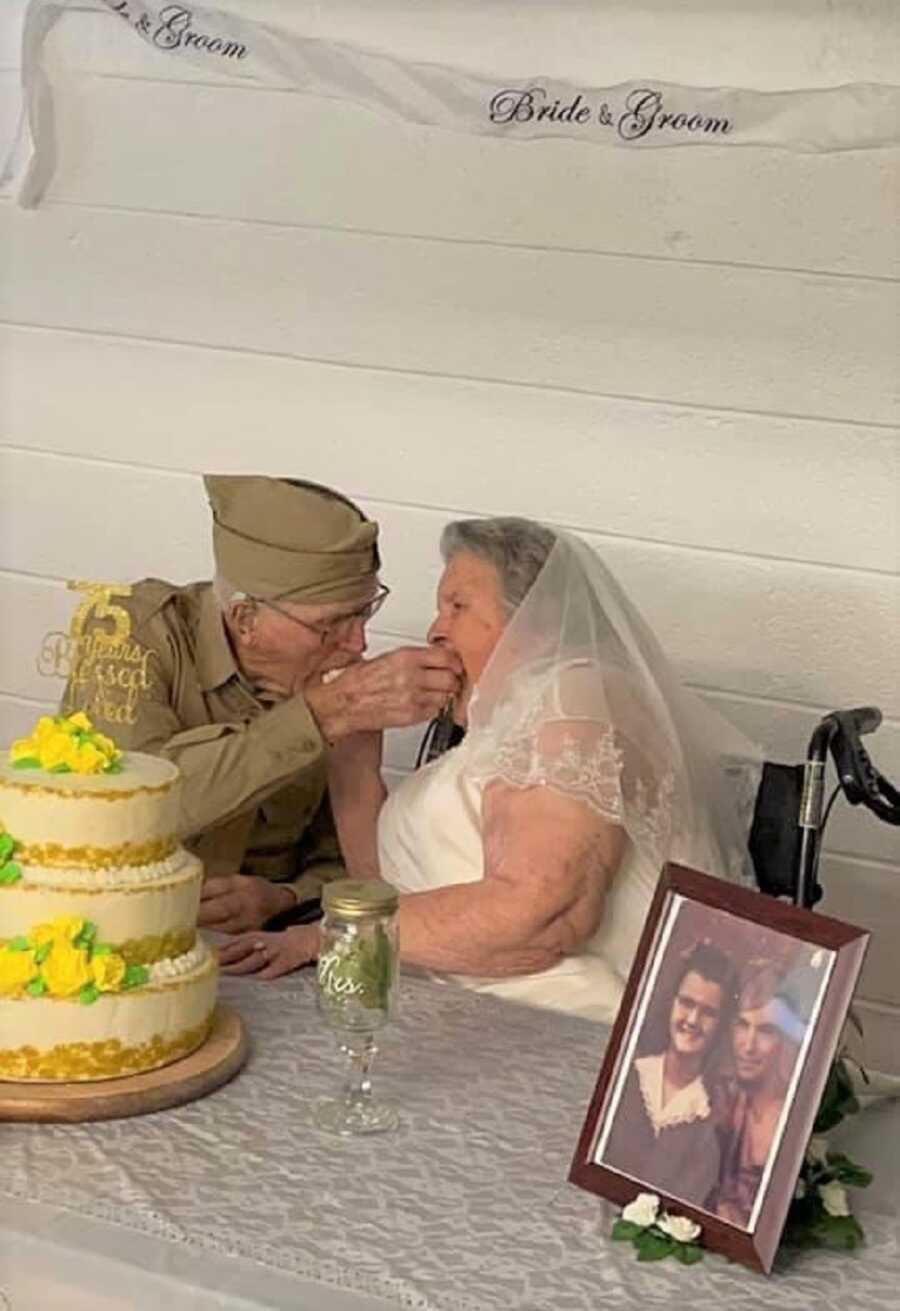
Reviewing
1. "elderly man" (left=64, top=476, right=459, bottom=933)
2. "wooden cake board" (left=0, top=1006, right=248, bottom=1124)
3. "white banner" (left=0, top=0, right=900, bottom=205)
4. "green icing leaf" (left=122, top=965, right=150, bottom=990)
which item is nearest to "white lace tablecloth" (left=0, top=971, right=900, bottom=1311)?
"wooden cake board" (left=0, top=1006, right=248, bottom=1124)

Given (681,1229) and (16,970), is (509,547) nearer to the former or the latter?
(16,970)

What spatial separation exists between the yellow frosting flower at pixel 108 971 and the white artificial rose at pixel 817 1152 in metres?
0.58

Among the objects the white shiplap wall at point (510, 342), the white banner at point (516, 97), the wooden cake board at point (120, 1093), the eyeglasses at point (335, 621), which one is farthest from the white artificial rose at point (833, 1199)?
the white banner at point (516, 97)

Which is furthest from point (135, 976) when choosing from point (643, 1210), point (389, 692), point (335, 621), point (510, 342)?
point (510, 342)

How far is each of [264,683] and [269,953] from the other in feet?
1.63

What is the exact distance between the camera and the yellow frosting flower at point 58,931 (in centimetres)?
175

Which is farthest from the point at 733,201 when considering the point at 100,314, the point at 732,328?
the point at 100,314

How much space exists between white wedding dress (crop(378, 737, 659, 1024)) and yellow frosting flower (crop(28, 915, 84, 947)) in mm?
581

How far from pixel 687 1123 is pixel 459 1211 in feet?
0.62

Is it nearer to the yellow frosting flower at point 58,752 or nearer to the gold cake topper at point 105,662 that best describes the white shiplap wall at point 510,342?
the gold cake topper at point 105,662

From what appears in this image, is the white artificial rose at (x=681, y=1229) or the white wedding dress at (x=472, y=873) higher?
the white wedding dress at (x=472, y=873)

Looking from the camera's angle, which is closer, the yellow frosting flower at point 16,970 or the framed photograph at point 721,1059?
the framed photograph at point 721,1059

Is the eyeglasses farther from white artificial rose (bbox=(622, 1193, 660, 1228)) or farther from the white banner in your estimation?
white artificial rose (bbox=(622, 1193, 660, 1228))

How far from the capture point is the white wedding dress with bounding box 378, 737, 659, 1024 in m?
2.22
